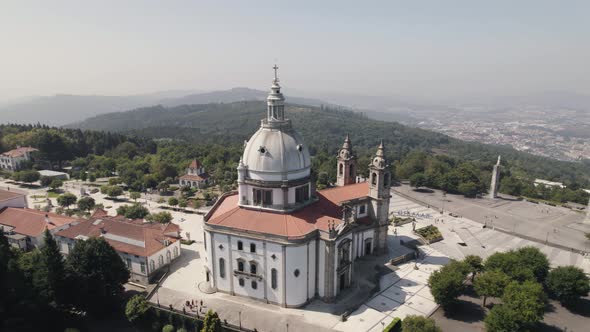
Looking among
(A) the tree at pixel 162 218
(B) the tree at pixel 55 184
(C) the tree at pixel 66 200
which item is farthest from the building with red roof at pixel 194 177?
(A) the tree at pixel 162 218

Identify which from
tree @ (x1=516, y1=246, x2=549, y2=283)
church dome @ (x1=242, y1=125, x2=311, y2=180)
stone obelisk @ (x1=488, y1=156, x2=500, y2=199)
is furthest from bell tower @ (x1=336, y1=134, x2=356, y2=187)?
stone obelisk @ (x1=488, y1=156, x2=500, y2=199)

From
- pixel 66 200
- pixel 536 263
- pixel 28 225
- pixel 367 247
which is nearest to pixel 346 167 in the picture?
pixel 367 247

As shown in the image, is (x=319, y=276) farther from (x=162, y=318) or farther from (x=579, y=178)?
(x=579, y=178)

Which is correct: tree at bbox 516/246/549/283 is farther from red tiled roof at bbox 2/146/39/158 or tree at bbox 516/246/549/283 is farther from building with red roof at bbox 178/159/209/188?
red tiled roof at bbox 2/146/39/158

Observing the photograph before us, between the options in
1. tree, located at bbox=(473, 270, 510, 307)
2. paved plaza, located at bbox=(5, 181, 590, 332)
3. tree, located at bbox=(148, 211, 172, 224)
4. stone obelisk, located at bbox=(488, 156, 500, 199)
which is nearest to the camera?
paved plaza, located at bbox=(5, 181, 590, 332)

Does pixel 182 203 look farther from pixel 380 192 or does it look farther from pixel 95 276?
pixel 380 192
